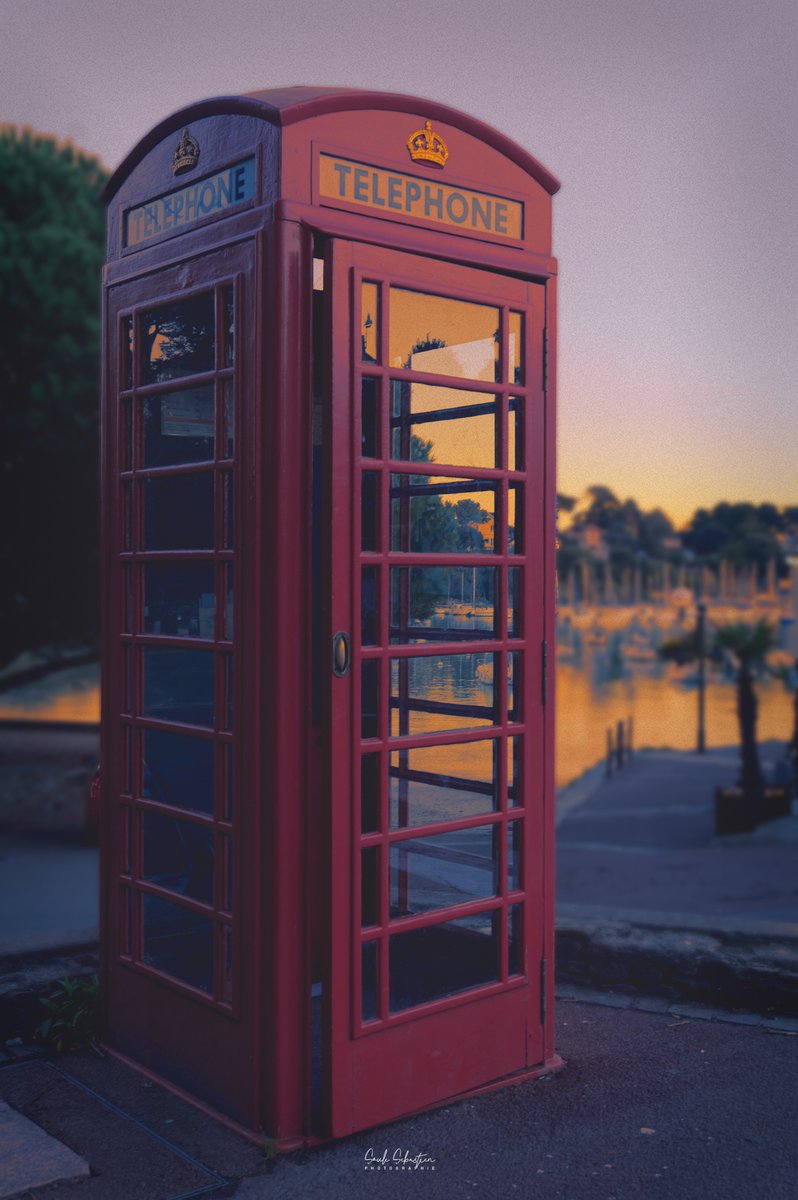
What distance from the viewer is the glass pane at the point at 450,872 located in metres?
3.50

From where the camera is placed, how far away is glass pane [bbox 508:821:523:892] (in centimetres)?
356

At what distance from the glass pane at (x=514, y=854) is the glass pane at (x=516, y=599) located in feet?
1.94

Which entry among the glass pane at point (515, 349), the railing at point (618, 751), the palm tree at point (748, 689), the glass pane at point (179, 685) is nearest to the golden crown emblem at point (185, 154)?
the glass pane at point (515, 349)

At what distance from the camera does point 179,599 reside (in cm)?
345

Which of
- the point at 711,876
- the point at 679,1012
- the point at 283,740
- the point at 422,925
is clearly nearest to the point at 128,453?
the point at 283,740

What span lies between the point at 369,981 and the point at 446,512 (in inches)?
57.8

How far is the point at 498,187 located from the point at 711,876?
17666 millimetres

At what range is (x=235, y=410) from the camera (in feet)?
10.4

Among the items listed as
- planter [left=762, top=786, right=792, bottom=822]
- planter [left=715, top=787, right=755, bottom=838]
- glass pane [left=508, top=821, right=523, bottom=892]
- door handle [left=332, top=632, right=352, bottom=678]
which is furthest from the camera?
planter [left=762, top=786, right=792, bottom=822]

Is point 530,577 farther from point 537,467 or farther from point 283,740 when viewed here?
point 283,740

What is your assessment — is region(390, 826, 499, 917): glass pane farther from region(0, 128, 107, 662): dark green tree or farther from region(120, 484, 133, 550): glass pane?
region(0, 128, 107, 662): dark green tree

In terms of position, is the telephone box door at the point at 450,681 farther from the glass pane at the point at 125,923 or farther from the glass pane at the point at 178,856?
the glass pane at the point at 125,923

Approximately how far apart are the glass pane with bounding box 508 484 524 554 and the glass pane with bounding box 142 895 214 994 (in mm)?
1465

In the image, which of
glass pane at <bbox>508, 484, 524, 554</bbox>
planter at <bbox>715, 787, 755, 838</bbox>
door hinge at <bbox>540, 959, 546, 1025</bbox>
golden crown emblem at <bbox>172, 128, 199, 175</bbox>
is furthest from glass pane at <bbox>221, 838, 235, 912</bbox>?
planter at <bbox>715, 787, 755, 838</bbox>
